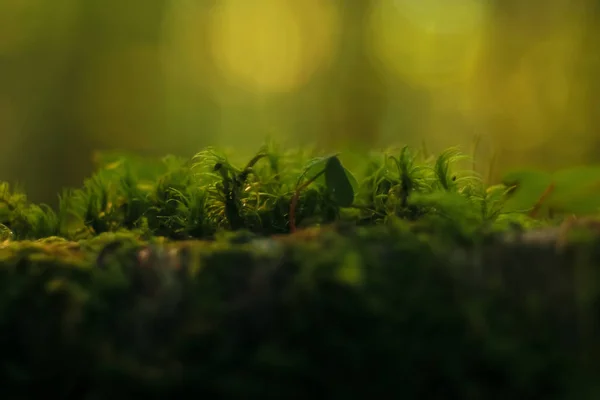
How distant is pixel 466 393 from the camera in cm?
51

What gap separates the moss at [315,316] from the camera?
1.68 ft

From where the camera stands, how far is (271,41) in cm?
1066

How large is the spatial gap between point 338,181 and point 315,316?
0.33 metres

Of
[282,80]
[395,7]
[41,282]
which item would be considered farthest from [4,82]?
[41,282]

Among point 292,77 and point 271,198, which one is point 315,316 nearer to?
point 271,198

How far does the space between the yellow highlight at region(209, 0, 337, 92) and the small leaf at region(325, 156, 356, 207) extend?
8450 millimetres

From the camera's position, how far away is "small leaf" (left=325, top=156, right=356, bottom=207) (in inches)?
31.8

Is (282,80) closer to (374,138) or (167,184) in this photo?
(374,138)

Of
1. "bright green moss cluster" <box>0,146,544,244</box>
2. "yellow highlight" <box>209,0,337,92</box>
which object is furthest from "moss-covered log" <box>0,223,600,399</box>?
"yellow highlight" <box>209,0,337,92</box>

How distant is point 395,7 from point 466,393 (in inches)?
356

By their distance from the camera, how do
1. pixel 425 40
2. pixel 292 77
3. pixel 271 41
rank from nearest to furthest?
1. pixel 425 40
2. pixel 292 77
3. pixel 271 41

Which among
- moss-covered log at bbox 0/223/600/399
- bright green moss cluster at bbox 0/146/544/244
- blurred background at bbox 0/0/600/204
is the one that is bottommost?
moss-covered log at bbox 0/223/600/399

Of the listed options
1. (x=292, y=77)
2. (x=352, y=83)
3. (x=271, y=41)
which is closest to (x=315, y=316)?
(x=352, y=83)

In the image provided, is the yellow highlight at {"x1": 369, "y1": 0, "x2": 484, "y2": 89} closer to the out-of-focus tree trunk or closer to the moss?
the out-of-focus tree trunk
